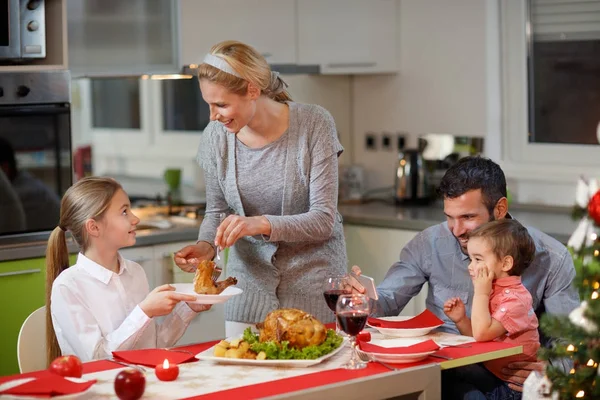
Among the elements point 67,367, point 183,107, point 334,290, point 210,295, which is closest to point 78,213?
point 210,295

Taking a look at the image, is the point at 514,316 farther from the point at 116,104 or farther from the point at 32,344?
the point at 116,104

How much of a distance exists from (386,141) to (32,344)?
9.24 feet

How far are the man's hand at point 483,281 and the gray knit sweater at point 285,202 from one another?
464mm

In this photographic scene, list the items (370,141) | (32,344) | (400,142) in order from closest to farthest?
(32,344)
(400,142)
(370,141)

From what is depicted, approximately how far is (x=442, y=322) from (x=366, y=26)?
8.32 feet

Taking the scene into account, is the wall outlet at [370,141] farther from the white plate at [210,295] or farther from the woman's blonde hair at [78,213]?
the white plate at [210,295]

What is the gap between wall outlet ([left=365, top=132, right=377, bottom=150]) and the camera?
5.36m

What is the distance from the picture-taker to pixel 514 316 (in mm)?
2727

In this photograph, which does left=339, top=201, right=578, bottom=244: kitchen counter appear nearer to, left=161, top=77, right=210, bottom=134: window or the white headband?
left=161, top=77, right=210, bottom=134: window

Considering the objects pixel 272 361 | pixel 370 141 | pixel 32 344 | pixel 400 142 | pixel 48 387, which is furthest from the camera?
pixel 370 141

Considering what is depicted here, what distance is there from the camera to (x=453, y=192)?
295cm

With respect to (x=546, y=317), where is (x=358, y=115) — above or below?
above

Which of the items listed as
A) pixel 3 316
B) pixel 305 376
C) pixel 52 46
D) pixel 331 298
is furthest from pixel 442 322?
pixel 52 46

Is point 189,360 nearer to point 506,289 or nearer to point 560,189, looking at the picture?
point 506,289
